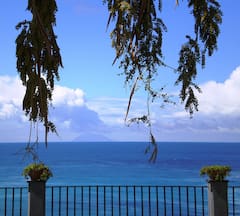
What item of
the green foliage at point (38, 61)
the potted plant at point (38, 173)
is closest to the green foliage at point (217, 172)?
the potted plant at point (38, 173)

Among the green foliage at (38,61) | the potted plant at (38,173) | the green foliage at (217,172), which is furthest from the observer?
the green foliage at (217,172)

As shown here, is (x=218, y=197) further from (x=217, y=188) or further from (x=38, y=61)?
(x=38, y=61)

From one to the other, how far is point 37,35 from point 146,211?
819 inches

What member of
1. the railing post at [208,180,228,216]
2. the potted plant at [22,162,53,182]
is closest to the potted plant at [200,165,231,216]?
the railing post at [208,180,228,216]

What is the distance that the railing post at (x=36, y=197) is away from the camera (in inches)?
268

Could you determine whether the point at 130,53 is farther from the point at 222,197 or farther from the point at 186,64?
the point at 222,197

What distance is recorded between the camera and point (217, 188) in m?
7.12

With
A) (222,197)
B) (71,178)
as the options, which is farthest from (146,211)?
(71,178)

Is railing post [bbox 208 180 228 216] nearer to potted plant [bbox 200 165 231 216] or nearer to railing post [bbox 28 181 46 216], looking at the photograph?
potted plant [bbox 200 165 231 216]

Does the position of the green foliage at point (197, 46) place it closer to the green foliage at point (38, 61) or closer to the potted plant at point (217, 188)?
the green foliage at point (38, 61)

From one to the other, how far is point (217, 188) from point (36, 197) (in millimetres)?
2924

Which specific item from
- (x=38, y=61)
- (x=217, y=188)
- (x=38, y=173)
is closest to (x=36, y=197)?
(x=38, y=173)

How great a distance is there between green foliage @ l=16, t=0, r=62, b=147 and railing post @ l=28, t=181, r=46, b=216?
10.6 feet

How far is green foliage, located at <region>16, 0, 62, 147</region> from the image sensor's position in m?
3.72
